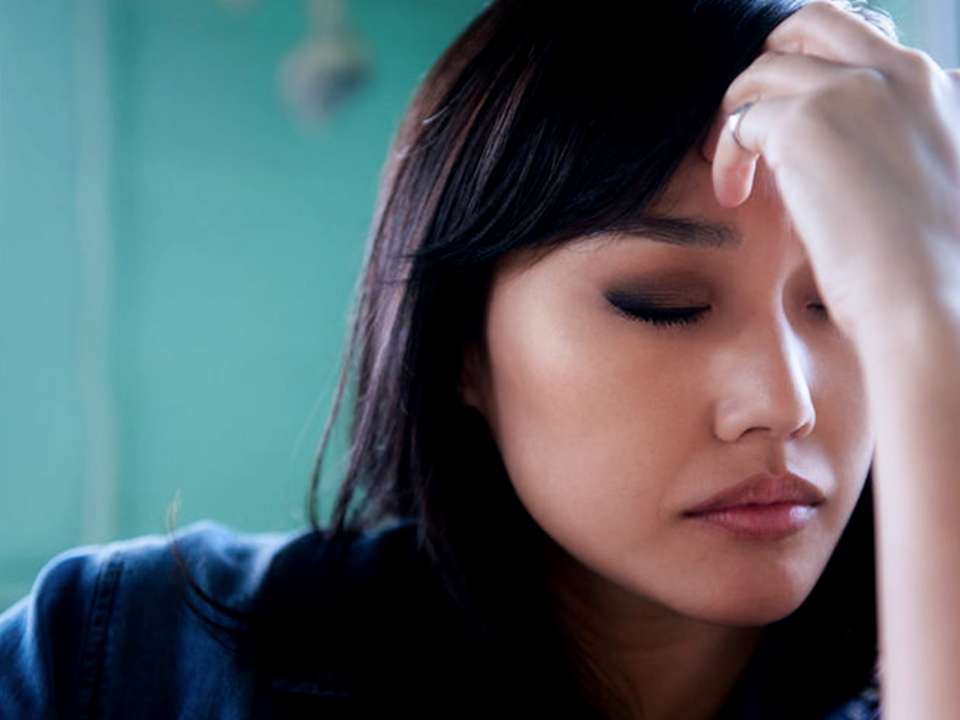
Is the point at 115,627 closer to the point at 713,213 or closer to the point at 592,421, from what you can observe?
the point at 592,421

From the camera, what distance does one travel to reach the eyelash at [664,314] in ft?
2.43

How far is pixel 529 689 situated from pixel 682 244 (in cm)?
32

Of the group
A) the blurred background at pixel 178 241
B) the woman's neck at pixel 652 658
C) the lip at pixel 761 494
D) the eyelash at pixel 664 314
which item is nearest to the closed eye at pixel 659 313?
the eyelash at pixel 664 314

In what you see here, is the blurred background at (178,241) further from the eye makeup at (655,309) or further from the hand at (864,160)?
the hand at (864,160)

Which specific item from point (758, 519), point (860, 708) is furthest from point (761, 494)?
point (860, 708)

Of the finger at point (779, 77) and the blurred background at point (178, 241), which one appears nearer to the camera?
the finger at point (779, 77)

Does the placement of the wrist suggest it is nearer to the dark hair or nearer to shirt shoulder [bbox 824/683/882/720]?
the dark hair

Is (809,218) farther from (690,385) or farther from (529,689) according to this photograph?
(529,689)

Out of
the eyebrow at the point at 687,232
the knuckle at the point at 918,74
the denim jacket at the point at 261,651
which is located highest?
the knuckle at the point at 918,74

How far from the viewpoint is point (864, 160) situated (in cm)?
61

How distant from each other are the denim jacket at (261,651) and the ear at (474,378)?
5.2 inches

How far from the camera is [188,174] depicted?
7.16 feet

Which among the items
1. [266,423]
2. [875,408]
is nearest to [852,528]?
[875,408]

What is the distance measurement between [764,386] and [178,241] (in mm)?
1635
